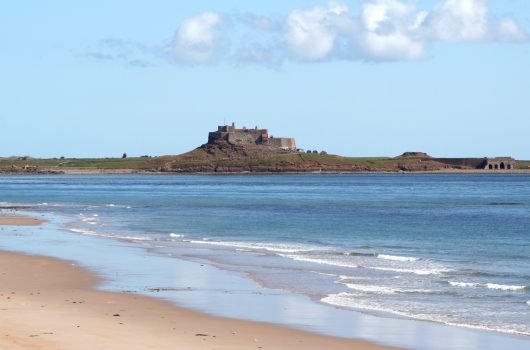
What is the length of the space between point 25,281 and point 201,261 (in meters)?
6.77

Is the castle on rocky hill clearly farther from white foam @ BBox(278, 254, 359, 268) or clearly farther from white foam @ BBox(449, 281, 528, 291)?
white foam @ BBox(449, 281, 528, 291)

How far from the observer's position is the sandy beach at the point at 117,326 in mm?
10516

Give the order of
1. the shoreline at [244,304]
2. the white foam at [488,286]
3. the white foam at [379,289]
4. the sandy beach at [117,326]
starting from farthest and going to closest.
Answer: the white foam at [488,286]
the white foam at [379,289]
the shoreline at [244,304]
the sandy beach at [117,326]

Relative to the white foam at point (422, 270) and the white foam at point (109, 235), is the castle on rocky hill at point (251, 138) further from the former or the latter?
the white foam at point (422, 270)

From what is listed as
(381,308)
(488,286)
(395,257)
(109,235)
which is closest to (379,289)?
(381,308)

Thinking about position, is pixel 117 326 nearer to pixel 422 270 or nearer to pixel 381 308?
pixel 381 308

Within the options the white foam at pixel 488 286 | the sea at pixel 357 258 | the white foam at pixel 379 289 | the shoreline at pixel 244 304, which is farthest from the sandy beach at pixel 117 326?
the white foam at pixel 488 286

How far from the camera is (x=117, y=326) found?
38.8 feet

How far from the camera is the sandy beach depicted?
10516 mm

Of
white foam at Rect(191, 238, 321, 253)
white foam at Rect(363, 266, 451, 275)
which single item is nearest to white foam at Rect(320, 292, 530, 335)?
white foam at Rect(363, 266, 451, 275)

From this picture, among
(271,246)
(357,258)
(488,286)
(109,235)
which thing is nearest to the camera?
(488,286)

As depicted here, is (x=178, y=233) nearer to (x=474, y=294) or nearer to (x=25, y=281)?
(x=25, y=281)

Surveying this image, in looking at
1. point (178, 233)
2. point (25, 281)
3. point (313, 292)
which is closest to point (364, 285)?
point (313, 292)

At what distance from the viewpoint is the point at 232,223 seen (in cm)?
4019
